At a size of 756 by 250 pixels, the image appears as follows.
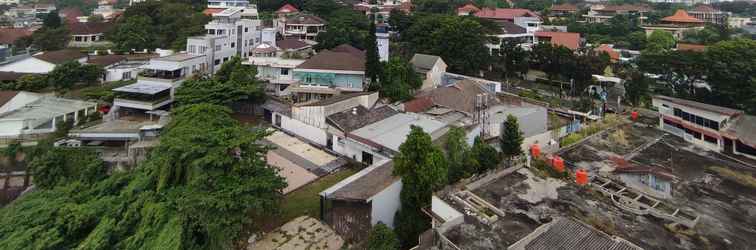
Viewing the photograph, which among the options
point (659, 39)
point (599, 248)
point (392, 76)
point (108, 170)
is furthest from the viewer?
point (659, 39)

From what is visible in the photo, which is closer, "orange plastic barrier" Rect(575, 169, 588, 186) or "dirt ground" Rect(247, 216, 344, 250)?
"dirt ground" Rect(247, 216, 344, 250)

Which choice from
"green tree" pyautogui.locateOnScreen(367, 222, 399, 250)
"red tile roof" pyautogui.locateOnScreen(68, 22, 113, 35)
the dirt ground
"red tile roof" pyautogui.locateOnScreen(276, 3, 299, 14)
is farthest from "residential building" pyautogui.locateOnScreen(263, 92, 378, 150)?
"red tile roof" pyautogui.locateOnScreen(68, 22, 113, 35)

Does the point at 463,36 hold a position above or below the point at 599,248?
above

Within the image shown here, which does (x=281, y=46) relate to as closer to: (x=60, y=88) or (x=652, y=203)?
(x=60, y=88)

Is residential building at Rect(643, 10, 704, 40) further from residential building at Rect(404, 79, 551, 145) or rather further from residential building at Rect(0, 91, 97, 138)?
residential building at Rect(0, 91, 97, 138)

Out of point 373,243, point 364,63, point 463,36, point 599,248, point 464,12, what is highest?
point 464,12

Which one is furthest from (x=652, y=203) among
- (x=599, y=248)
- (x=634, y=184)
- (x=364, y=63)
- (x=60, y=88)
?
(x=60, y=88)

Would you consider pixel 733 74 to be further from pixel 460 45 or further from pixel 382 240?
pixel 382 240
